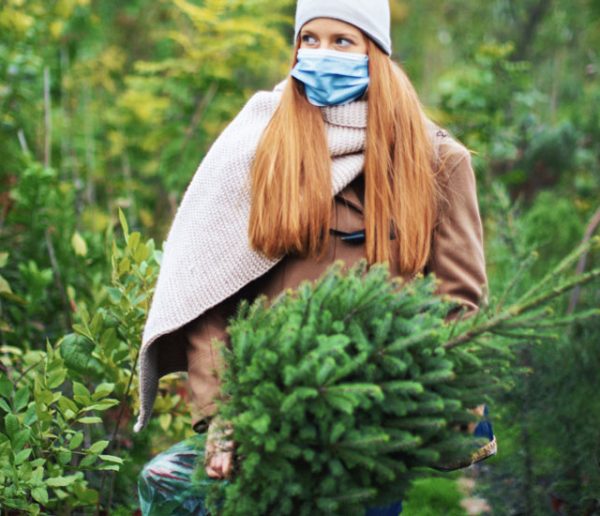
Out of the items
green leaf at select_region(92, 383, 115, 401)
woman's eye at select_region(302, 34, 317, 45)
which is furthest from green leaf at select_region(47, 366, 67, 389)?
woman's eye at select_region(302, 34, 317, 45)

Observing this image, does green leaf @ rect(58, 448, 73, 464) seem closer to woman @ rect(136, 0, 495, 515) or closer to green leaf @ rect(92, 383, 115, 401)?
green leaf @ rect(92, 383, 115, 401)

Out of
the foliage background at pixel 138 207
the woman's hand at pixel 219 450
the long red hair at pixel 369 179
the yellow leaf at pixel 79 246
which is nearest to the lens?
the woman's hand at pixel 219 450

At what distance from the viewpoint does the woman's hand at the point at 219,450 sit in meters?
1.83

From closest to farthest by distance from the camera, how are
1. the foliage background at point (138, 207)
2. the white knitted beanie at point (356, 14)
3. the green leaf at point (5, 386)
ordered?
the white knitted beanie at point (356, 14), the green leaf at point (5, 386), the foliage background at point (138, 207)

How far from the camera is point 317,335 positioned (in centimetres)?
173

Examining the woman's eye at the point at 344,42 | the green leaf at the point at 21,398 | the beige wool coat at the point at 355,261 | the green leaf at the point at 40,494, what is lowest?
the green leaf at the point at 40,494

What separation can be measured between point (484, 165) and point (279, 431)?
4514mm

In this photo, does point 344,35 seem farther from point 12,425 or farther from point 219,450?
point 12,425

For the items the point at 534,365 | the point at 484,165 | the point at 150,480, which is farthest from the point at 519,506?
the point at 484,165

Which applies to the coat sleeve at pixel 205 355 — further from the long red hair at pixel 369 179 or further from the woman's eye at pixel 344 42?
the woman's eye at pixel 344 42

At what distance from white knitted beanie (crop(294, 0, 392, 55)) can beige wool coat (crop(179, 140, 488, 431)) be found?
37 cm

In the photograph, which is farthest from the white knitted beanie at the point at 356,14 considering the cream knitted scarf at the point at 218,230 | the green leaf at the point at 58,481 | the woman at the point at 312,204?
the green leaf at the point at 58,481

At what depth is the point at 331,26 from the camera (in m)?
2.38

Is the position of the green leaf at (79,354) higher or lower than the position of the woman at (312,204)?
lower
